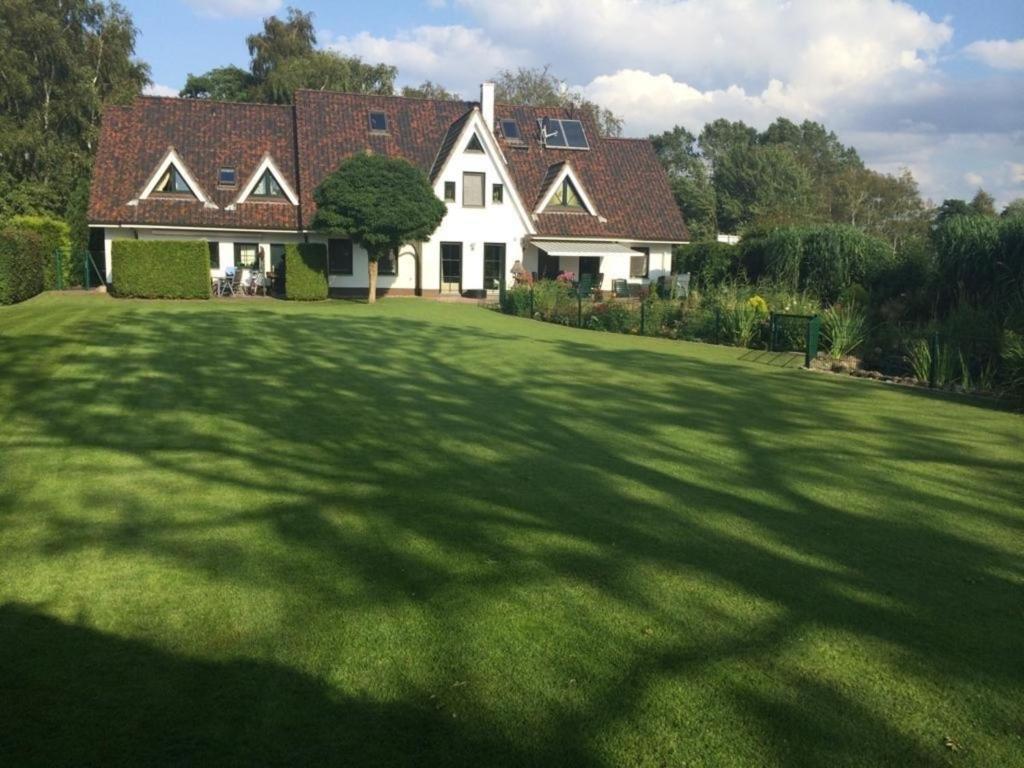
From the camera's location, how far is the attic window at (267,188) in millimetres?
34156

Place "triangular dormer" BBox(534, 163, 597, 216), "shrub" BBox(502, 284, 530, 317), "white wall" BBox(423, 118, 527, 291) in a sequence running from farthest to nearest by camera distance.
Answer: "triangular dormer" BBox(534, 163, 597, 216), "white wall" BBox(423, 118, 527, 291), "shrub" BBox(502, 284, 530, 317)

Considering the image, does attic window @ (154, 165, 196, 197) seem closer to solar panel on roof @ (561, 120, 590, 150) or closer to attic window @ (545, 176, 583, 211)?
attic window @ (545, 176, 583, 211)

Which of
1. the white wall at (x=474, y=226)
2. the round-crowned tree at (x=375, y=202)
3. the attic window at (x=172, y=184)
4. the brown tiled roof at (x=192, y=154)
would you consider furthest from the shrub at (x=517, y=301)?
the attic window at (x=172, y=184)

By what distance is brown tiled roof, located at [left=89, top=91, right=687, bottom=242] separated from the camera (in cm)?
3331

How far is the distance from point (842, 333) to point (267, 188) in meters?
24.7

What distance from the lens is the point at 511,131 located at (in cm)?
3966

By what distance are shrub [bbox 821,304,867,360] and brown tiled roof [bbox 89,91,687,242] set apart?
783 inches

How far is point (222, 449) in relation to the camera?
8.48 metres

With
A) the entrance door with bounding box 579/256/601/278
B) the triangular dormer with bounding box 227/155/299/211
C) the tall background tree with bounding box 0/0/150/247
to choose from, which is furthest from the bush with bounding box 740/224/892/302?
the tall background tree with bounding box 0/0/150/247

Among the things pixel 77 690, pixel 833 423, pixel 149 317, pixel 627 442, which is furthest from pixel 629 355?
pixel 77 690

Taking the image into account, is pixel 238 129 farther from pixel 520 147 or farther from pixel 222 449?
pixel 222 449

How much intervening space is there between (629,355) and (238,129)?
25.9 meters

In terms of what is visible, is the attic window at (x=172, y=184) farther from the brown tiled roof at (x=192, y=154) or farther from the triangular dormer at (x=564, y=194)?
the triangular dormer at (x=564, y=194)

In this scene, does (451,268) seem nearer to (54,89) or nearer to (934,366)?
(934,366)
